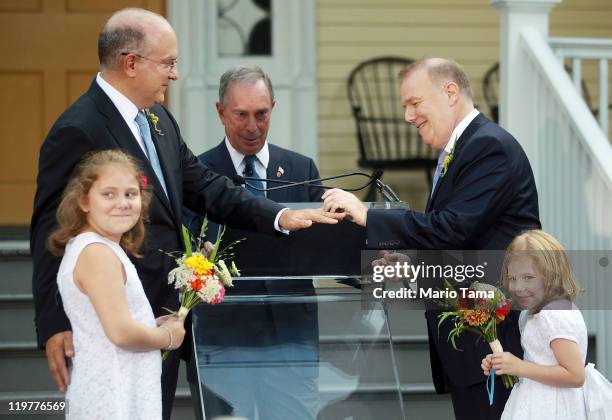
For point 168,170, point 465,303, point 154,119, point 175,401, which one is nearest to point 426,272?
point 465,303

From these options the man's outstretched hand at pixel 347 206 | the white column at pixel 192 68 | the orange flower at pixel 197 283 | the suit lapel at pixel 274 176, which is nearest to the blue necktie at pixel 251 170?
the suit lapel at pixel 274 176

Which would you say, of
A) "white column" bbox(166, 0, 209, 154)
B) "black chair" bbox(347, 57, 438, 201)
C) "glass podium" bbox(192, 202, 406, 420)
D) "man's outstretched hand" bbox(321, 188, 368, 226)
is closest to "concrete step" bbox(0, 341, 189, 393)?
"glass podium" bbox(192, 202, 406, 420)

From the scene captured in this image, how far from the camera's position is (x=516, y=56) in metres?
6.66

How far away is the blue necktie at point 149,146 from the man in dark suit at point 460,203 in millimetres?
622

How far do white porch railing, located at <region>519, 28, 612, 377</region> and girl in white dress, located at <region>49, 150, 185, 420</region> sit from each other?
2934 mm

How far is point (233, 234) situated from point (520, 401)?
1262 mm

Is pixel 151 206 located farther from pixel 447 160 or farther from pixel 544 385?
pixel 544 385

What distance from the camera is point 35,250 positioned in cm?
388

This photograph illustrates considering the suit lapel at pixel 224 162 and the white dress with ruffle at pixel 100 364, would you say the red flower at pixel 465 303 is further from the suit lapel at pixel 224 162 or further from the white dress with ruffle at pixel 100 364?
the suit lapel at pixel 224 162

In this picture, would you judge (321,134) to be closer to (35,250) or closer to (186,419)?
(186,419)

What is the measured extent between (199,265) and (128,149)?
53 centimetres

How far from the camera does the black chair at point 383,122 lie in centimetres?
849

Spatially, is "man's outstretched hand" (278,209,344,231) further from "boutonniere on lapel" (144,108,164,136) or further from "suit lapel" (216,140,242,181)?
"suit lapel" (216,140,242,181)

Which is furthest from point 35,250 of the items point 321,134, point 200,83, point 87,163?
point 321,134
